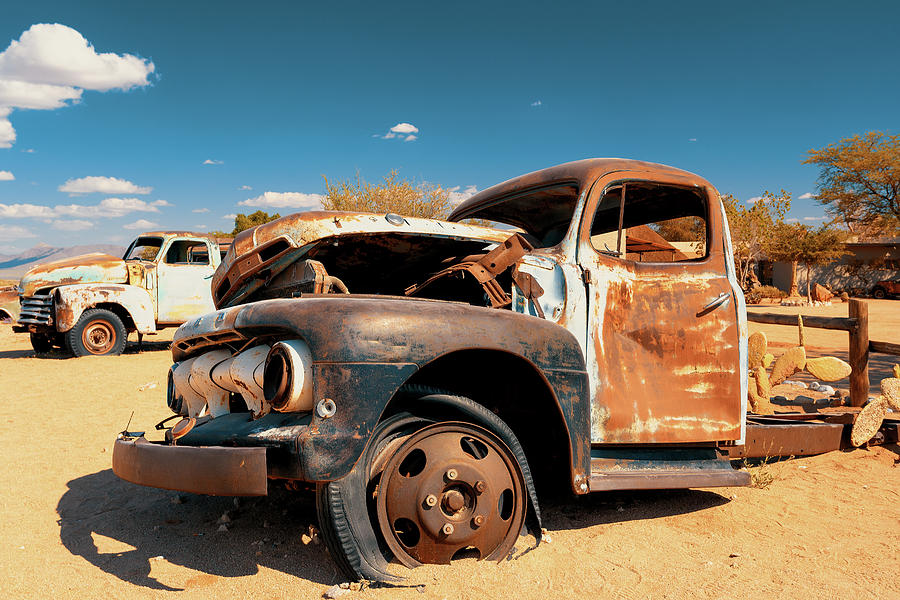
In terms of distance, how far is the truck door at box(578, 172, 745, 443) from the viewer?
3162 millimetres

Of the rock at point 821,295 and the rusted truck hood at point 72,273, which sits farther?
the rock at point 821,295

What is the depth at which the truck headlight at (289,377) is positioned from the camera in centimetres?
231

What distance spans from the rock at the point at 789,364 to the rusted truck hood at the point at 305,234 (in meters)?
4.80

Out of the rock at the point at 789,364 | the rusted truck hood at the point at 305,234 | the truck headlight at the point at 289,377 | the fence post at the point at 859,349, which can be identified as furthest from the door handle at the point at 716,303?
the rock at the point at 789,364

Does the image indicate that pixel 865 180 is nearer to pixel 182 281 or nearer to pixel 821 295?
pixel 821 295

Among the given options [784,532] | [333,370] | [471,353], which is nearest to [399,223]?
[471,353]

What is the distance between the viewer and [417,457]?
262cm

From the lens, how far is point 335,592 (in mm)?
2410

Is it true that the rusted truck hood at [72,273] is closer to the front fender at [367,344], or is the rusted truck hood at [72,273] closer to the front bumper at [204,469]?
the front fender at [367,344]

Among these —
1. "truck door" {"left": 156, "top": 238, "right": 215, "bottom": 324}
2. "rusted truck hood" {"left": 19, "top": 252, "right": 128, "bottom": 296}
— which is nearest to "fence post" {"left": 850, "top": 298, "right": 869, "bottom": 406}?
"truck door" {"left": 156, "top": 238, "right": 215, "bottom": 324}

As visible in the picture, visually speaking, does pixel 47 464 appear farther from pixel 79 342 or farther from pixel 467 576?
pixel 79 342

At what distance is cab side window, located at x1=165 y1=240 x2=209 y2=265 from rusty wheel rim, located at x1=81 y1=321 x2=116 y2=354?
1.67 m

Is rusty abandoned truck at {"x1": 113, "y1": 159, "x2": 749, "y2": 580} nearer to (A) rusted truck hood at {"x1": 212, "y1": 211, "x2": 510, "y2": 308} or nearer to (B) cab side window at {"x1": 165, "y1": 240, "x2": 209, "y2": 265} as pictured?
(A) rusted truck hood at {"x1": 212, "y1": 211, "x2": 510, "y2": 308}

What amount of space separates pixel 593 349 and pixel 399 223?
1.18m
